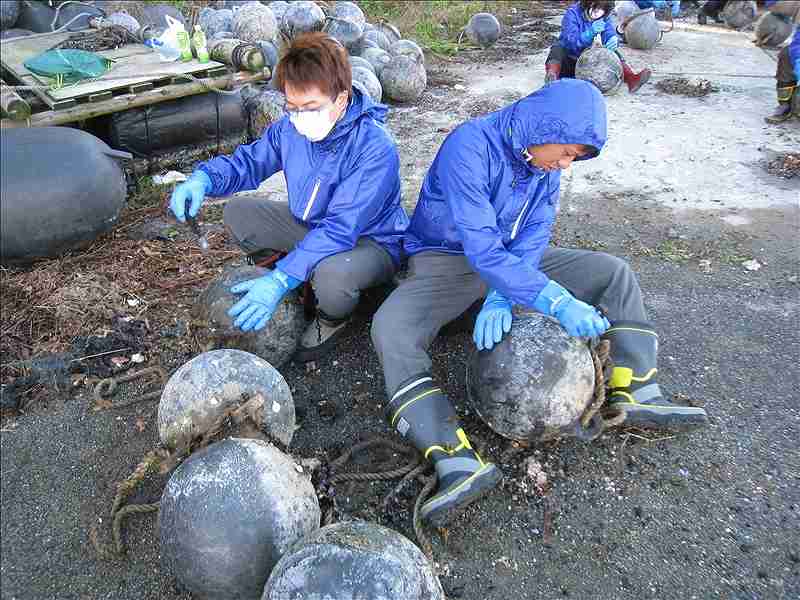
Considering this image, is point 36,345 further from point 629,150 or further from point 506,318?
point 629,150

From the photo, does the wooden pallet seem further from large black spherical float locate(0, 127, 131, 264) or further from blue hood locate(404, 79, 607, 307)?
blue hood locate(404, 79, 607, 307)

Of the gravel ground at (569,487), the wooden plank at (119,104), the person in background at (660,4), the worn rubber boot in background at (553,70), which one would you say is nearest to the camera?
the gravel ground at (569,487)

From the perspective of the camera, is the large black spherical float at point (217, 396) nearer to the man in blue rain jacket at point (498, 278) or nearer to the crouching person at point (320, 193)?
the crouching person at point (320, 193)

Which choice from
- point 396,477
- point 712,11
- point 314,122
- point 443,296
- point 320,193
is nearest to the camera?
point 396,477

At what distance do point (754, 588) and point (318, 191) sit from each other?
2722 millimetres

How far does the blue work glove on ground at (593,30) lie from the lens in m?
8.41

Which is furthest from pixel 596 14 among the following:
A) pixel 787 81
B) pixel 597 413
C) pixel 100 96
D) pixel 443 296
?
pixel 597 413

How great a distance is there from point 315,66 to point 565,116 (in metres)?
1.23

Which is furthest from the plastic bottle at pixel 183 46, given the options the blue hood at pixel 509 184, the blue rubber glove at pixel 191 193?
the blue hood at pixel 509 184

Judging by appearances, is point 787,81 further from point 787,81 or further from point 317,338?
point 317,338

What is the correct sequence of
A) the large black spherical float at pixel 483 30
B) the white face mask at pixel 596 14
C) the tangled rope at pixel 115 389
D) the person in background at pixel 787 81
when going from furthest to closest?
the large black spherical float at pixel 483 30, the white face mask at pixel 596 14, the person in background at pixel 787 81, the tangled rope at pixel 115 389

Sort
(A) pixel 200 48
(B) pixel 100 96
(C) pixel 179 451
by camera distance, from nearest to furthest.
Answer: (C) pixel 179 451, (B) pixel 100 96, (A) pixel 200 48

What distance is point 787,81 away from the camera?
723 cm

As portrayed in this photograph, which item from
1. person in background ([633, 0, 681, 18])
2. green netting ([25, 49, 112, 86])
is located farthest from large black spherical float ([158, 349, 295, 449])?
person in background ([633, 0, 681, 18])
